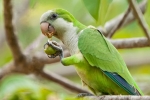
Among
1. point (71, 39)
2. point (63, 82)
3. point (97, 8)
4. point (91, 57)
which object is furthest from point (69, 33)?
point (63, 82)

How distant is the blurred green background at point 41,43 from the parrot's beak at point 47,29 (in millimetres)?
83

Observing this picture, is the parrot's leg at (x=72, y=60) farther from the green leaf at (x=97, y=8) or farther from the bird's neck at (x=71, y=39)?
the green leaf at (x=97, y=8)

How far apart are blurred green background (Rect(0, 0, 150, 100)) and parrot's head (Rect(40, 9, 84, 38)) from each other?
8cm

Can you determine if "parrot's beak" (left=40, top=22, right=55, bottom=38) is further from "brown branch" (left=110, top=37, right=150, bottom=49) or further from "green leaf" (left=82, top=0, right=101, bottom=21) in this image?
"brown branch" (left=110, top=37, right=150, bottom=49)

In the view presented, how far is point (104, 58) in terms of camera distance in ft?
6.08

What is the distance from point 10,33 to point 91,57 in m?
0.68

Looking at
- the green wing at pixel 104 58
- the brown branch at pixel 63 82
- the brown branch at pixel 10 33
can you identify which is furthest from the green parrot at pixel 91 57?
the brown branch at pixel 63 82

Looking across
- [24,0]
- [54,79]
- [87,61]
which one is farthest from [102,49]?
[24,0]

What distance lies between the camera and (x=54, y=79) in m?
2.75

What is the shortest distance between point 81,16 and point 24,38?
59 cm

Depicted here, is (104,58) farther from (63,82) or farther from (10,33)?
(63,82)

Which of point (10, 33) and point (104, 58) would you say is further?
point (10, 33)

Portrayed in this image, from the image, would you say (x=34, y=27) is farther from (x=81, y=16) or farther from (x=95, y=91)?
(x=95, y=91)

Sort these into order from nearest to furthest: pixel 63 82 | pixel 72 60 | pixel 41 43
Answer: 1. pixel 72 60
2. pixel 63 82
3. pixel 41 43
